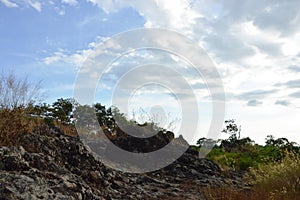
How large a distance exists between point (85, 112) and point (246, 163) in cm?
713

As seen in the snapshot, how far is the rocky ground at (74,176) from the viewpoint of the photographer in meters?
4.45

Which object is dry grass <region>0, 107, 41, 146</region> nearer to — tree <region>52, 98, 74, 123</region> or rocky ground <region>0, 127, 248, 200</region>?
rocky ground <region>0, 127, 248, 200</region>

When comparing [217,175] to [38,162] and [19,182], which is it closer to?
[38,162]

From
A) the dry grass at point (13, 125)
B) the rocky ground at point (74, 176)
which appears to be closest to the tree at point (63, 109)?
the rocky ground at point (74, 176)

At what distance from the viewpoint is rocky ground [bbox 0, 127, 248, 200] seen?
445cm

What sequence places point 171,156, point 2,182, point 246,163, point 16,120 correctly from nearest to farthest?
point 2,182
point 16,120
point 171,156
point 246,163

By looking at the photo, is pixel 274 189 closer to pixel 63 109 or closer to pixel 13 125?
pixel 13 125

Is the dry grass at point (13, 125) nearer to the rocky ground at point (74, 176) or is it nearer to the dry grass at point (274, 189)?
the rocky ground at point (74, 176)

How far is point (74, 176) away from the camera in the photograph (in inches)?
220

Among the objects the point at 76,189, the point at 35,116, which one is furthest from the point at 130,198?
the point at 35,116

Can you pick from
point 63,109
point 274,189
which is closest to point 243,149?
point 63,109

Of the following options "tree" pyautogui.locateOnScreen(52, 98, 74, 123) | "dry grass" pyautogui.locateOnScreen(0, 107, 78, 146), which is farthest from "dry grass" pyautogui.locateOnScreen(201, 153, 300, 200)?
"tree" pyautogui.locateOnScreen(52, 98, 74, 123)

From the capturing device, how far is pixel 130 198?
6.40 meters

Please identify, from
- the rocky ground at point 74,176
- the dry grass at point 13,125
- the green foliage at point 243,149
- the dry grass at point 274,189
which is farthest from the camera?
the green foliage at point 243,149
